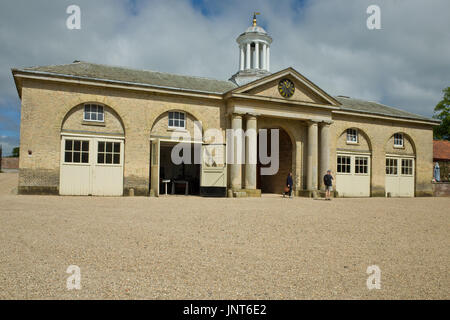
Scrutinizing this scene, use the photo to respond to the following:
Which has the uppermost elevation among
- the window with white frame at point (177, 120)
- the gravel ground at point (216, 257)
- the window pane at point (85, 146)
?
the window with white frame at point (177, 120)

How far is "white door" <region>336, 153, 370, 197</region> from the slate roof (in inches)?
111

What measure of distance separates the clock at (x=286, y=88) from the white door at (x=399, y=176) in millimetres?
8409

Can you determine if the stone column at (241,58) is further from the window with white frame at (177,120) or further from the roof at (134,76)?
the window with white frame at (177,120)

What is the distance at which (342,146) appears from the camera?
21719 millimetres

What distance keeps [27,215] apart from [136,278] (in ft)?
19.3

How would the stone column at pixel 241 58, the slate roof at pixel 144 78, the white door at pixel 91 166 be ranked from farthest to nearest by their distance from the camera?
the stone column at pixel 241 58 < the slate roof at pixel 144 78 < the white door at pixel 91 166

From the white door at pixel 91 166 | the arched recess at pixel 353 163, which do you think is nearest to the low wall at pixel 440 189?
the arched recess at pixel 353 163

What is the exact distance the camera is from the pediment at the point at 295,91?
18531 millimetres

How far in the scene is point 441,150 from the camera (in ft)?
108

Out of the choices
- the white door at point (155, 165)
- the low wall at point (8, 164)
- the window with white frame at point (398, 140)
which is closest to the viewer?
the white door at point (155, 165)

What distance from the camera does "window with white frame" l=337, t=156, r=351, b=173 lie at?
70.9 ft

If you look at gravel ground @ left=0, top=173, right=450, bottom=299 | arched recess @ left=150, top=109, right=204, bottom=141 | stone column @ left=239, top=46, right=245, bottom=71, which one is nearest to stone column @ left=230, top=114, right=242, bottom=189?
arched recess @ left=150, top=109, right=204, bottom=141
